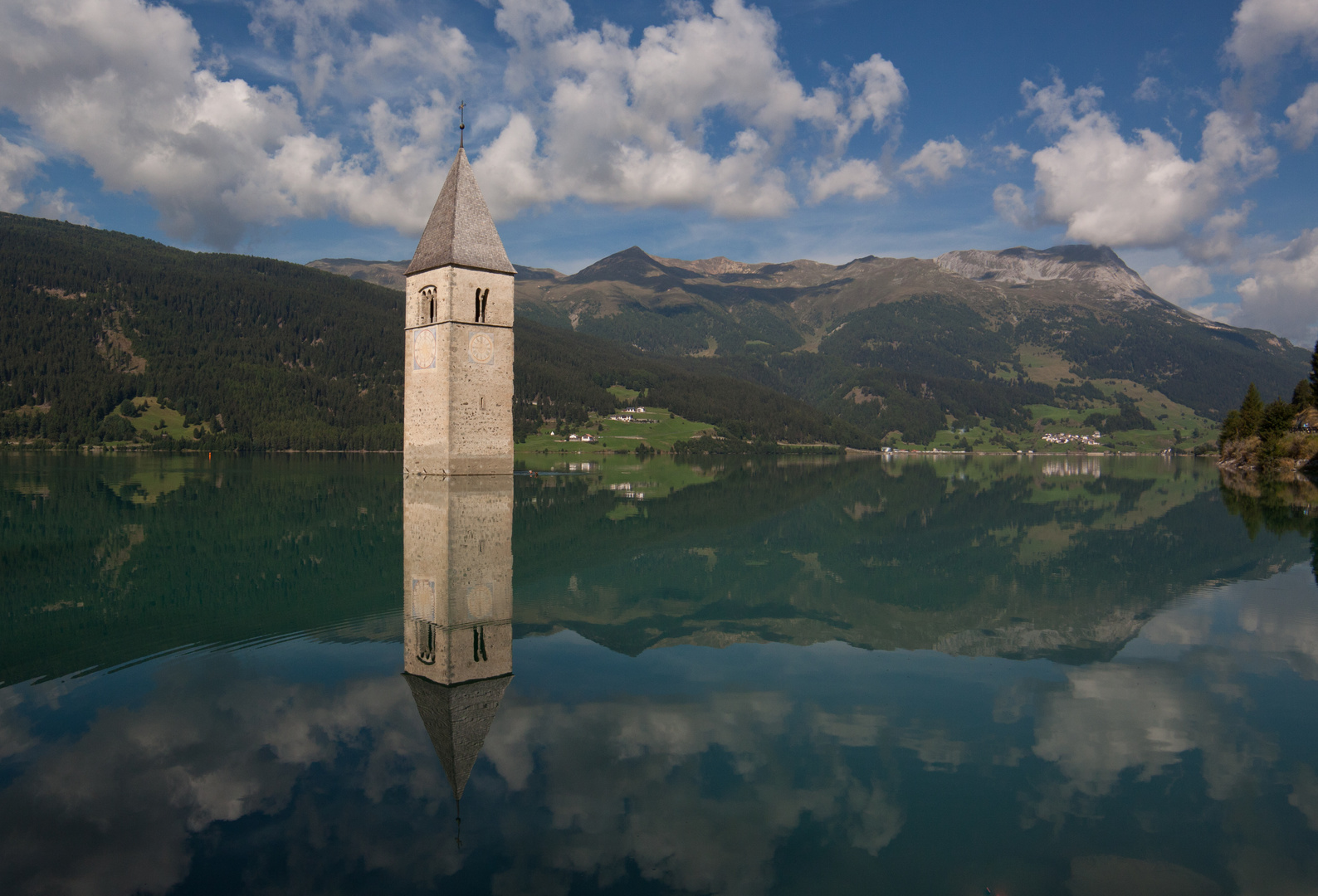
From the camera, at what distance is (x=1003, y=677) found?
1259cm

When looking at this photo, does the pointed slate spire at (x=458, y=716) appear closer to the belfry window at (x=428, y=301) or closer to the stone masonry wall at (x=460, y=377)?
the stone masonry wall at (x=460, y=377)

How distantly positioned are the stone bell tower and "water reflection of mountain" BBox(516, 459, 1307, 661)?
857cm

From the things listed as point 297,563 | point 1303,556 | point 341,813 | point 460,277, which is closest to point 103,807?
point 341,813

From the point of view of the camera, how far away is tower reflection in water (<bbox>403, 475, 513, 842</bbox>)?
984cm

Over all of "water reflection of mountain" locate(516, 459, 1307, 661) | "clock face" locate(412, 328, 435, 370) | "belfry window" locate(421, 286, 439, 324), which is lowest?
"water reflection of mountain" locate(516, 459, 1307, 661)

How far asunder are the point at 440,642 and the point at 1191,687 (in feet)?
39.1

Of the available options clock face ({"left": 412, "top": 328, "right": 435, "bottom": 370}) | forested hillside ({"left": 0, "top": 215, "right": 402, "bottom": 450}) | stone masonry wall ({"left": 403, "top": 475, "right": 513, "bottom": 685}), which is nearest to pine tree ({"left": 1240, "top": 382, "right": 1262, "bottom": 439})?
clock face ({"left": 412, "top": 328, "right": 435, "bottom": 370})

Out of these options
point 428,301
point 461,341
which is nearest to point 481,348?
point 461,341

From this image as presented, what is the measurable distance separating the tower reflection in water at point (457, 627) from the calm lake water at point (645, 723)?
3.5 inches

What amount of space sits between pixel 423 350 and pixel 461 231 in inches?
313

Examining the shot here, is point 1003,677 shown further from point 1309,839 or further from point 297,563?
point 297,563

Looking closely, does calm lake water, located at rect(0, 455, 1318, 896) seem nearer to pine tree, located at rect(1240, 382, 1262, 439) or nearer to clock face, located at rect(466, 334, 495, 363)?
clock face, located at rect(466, 334, 495, 363)

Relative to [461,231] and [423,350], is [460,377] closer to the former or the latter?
[423,350]

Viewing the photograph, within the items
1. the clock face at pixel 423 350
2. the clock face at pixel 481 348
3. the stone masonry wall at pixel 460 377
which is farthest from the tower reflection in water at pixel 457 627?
the clock face at pixel 423 350
